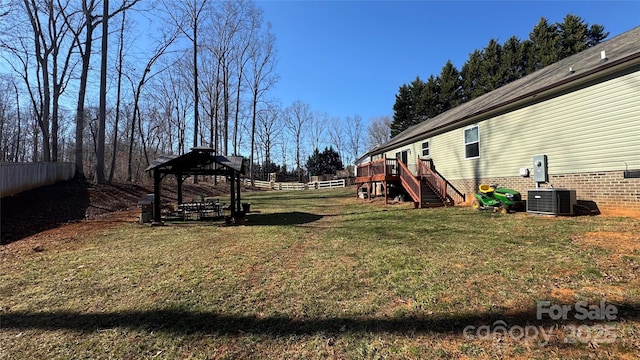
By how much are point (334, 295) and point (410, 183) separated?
9584mm

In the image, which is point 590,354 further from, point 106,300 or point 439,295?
point 106,300

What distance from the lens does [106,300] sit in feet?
13.6

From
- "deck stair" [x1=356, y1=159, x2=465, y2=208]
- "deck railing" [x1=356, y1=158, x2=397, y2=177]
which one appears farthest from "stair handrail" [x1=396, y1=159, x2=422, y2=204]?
"deck railing" [x1=356, y1=158, x2=397, y2=177]

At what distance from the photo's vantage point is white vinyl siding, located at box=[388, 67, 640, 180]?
22.5 ft

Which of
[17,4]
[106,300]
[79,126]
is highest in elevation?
[17,4]

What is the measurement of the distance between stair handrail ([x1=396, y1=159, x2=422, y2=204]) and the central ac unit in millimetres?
4235

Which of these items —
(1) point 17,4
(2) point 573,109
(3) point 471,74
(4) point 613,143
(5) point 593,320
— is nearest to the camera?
(5) point 593,320

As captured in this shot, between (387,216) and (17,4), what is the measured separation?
22.0 metres

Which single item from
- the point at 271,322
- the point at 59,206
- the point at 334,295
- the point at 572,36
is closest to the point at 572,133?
the point at 334,295

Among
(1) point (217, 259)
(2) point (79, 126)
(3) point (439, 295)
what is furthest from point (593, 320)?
(2) point (79, 126)

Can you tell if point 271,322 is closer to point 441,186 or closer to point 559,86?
point 559,86

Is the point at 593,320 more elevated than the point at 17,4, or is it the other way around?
the point at 17,4

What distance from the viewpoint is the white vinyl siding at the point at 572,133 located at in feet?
22.5

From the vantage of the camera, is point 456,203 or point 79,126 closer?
point 456,203
